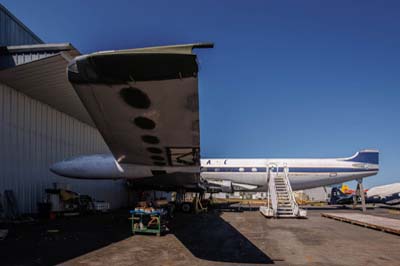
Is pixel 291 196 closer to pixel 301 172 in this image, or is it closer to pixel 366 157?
pixel 301 172

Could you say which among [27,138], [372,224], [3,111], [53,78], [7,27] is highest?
[7,27]

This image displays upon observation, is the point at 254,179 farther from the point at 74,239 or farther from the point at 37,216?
the point at 74,239

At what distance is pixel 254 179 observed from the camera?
86.3ft

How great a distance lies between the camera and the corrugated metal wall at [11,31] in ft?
49.1

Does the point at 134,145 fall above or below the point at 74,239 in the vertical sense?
above

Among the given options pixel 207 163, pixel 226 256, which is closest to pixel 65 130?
pixel 207 163

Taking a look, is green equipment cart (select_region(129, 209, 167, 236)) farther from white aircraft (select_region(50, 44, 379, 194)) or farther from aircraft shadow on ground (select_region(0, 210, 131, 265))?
white aircraft (select_region(50, 44, 379, 194))

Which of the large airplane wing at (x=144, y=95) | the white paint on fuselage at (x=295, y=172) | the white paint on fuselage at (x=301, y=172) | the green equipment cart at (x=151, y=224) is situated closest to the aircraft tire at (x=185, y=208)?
the white paint on fuselage at (x=295, y=172)

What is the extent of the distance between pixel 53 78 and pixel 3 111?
3.02 meters

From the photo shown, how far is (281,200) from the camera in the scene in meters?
21.0

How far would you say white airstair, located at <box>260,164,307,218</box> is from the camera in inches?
770

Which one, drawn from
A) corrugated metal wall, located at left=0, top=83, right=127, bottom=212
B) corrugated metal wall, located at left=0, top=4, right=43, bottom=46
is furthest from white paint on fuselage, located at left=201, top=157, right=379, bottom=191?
corrugated metal wall, located at left=0, top=4, right=43, bottom=46

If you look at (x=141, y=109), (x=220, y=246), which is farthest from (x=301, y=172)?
(x=141, y=109)

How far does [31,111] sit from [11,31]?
180 inches
